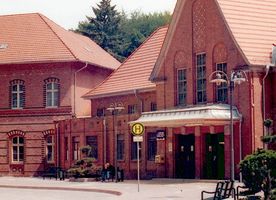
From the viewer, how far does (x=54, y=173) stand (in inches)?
1881

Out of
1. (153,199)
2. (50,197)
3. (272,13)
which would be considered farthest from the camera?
(272,13)

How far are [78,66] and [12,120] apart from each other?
6.33 m

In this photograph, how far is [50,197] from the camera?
30844 millimetres

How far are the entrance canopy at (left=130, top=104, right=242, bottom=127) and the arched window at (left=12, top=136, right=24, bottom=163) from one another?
15868mm

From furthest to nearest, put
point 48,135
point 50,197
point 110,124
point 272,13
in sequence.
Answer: point 48,135
point 110,124
point 272,13
point 50,197

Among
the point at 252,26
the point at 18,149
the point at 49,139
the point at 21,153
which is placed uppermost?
the point at 252,26

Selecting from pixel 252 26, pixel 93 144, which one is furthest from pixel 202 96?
pixel 93 144

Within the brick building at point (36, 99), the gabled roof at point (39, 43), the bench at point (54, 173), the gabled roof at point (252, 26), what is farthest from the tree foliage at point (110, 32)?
the gabled roof at point (252, 26)

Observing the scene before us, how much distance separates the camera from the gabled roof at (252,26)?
35469mm

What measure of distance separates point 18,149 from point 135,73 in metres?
10.9

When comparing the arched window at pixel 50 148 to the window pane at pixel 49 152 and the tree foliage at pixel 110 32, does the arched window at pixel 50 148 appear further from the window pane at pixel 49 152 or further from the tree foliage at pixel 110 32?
the tree foliage at pixel 110 32

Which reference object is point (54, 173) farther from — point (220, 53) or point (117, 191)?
point (220, 53)

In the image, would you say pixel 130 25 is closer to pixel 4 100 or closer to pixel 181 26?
pixel 4 100

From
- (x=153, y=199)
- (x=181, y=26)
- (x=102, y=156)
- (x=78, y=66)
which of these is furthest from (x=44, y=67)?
(x=153, y=199)
